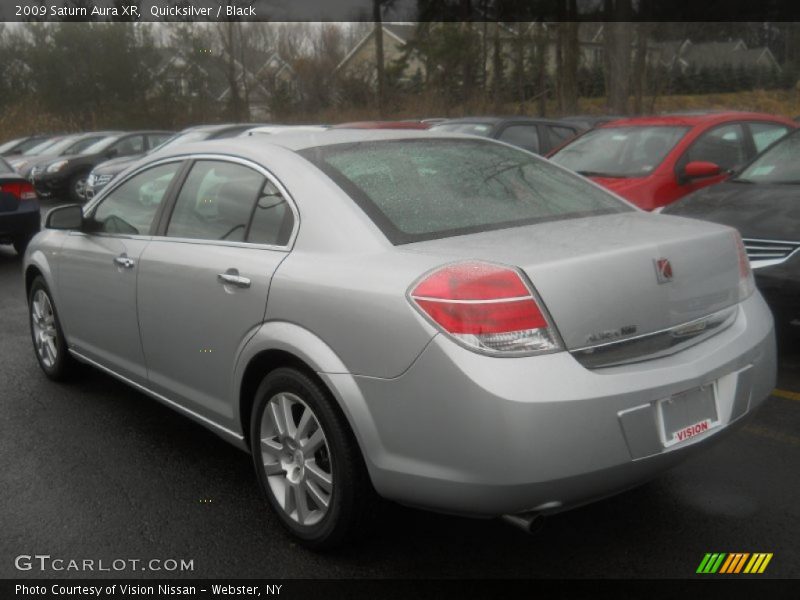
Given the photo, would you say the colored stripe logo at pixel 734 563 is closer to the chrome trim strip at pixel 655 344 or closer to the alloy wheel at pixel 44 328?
the chrome trim strip at pixel 655 344

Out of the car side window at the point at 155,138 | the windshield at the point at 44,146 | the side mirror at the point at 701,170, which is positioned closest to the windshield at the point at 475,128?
the side mirror at the point at 701,170

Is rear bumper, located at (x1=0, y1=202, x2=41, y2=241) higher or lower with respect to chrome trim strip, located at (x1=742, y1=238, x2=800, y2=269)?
lower

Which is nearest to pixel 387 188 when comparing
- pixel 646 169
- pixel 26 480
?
pixel 26 480

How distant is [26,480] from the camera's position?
4.00 m

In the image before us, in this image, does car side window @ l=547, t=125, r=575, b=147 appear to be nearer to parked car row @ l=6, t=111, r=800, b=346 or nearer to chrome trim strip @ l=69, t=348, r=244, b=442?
parked car row @ l=6, t=111, r=800, b=346

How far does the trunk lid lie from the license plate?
0.24 meters

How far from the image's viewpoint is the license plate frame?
2818mm

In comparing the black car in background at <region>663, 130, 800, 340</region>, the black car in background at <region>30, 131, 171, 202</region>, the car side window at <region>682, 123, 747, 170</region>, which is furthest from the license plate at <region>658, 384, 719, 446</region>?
the black car in background at <region>30, 131, 171, 202</region>

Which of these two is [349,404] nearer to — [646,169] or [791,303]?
[791,303]

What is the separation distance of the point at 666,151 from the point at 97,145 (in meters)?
15.2

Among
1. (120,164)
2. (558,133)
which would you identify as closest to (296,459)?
(558,133)

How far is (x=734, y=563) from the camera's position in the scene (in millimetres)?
3061

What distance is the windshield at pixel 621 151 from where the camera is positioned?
26.1 ft

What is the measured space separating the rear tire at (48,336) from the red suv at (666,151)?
463cm
